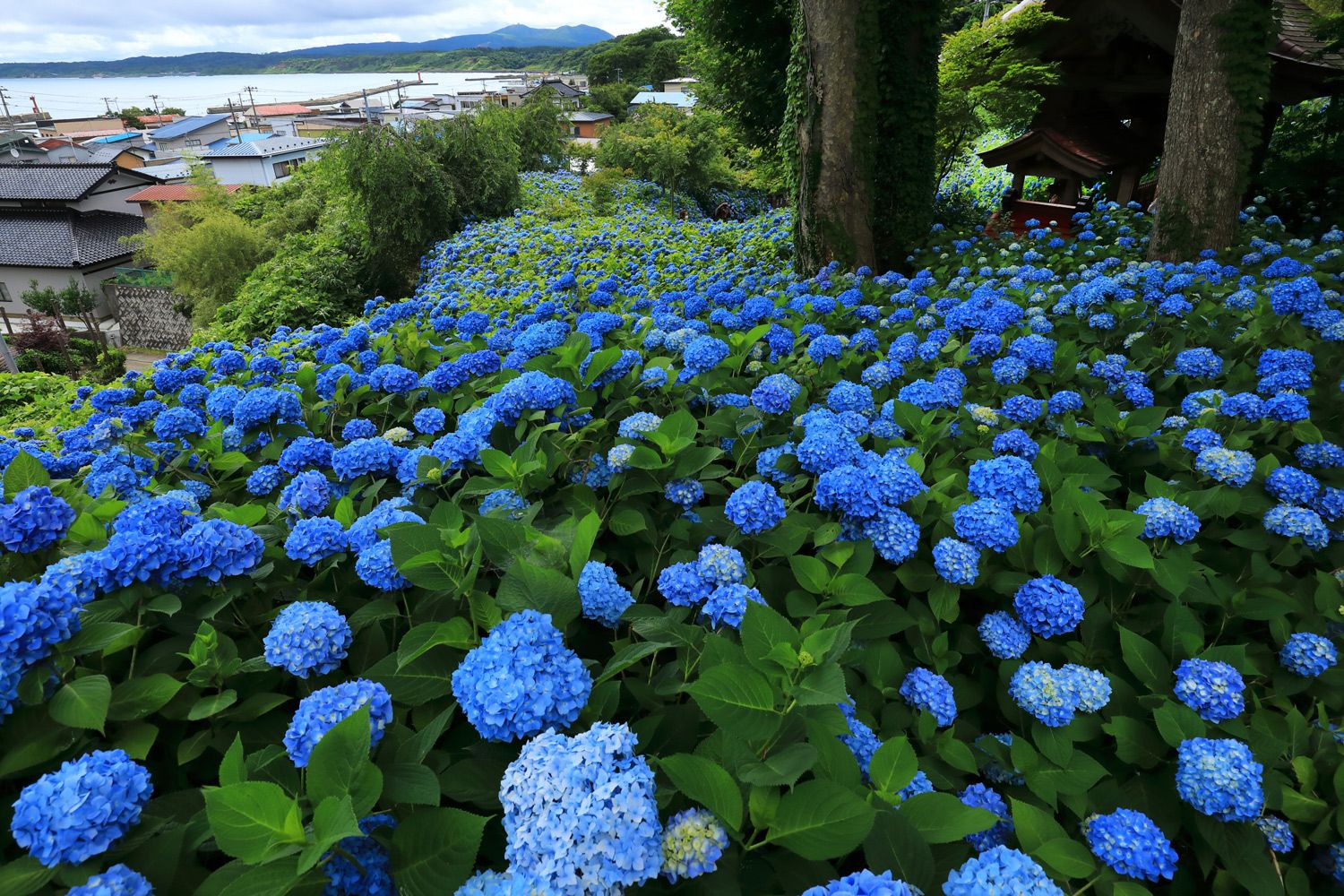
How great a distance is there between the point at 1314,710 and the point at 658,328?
2.38m

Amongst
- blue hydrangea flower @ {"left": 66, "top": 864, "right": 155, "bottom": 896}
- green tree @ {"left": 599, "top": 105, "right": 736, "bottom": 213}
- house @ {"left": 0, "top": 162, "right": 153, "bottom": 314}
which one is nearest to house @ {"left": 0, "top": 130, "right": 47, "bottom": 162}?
house @ {"left": 0, "top": 162, "right": 153, "bottom": 314}

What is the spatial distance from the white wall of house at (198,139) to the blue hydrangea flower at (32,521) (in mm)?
74159

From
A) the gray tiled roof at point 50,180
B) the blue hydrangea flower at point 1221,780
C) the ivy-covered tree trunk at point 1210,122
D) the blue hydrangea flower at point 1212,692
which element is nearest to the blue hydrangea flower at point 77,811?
the blue hydrangea flower at point 1221,780

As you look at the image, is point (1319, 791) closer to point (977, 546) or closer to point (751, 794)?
point (977, 546)

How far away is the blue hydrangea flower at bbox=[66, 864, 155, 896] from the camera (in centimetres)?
81

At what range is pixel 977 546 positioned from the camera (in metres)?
1.54

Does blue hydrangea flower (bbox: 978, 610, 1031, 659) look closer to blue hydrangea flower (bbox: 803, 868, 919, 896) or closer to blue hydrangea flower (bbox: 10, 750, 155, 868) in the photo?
blue hydrangea flower (bbox: 803, 868, 919, 896)

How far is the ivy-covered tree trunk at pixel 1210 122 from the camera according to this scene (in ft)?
16.6

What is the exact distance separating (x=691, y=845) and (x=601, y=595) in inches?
18.6

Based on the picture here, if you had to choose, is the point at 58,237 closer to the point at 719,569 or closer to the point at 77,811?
the point at 77,811

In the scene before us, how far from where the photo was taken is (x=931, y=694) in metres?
1.35

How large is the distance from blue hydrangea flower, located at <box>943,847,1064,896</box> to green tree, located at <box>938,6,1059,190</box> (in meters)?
11.7

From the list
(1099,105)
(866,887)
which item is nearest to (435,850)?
(866,887)

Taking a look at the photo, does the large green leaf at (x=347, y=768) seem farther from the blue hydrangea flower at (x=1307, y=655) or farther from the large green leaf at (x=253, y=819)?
the blue hydrangea flower at (x=1307, y=655)
